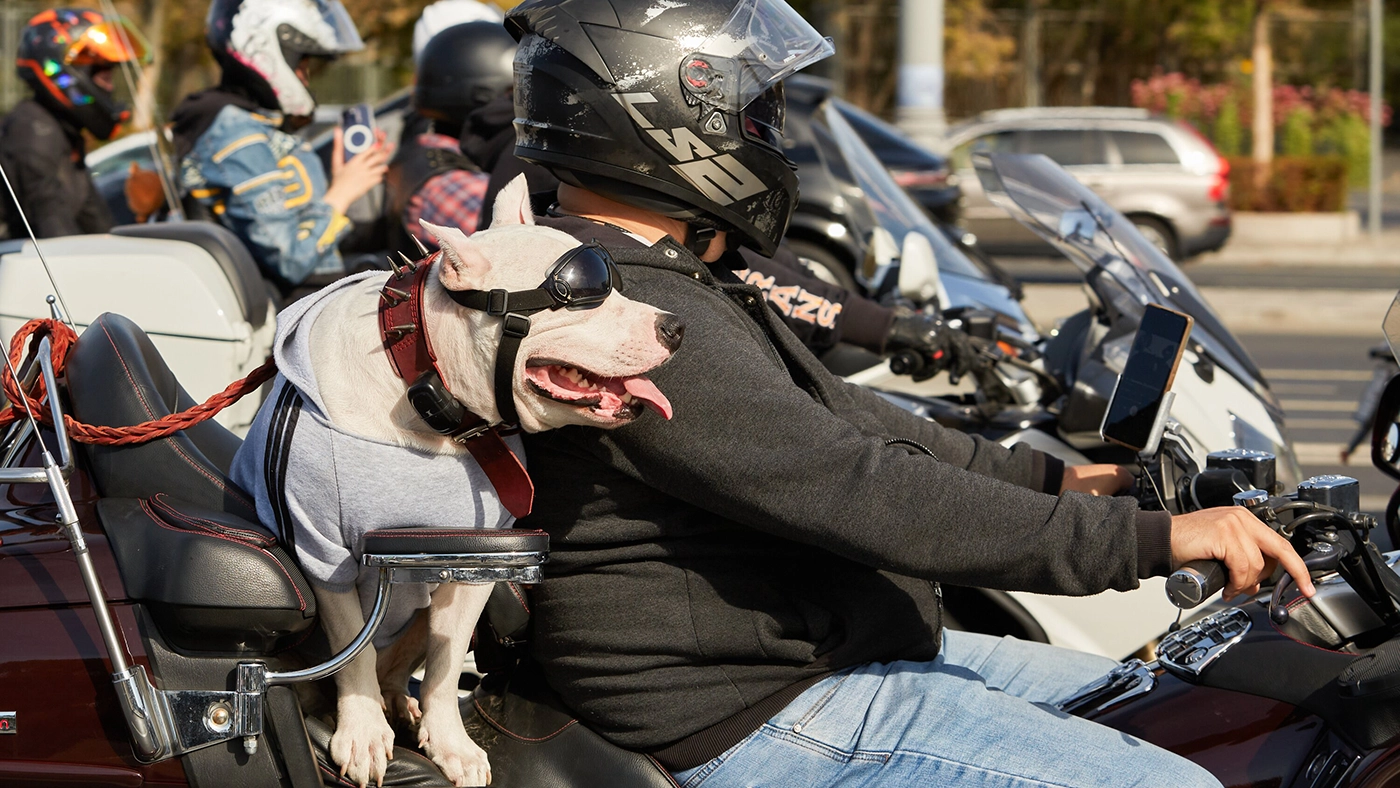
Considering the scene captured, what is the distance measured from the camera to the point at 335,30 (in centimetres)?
559

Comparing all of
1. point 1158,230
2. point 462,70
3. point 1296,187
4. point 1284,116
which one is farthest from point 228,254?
point 1284,116

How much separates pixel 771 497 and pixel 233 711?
765mm

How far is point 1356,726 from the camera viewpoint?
6.38 ft

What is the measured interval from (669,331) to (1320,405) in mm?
8226

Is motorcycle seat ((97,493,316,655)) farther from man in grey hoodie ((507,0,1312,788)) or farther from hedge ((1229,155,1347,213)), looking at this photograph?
hedge ((1229,155,1347,213))

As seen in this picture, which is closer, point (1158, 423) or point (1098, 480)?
point (1158, 423)

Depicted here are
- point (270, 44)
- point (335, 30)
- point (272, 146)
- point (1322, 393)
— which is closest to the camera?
point (272, 146)

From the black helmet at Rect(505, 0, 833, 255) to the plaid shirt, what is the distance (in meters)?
2.95

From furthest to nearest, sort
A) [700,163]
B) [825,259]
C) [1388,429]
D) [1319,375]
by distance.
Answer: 1. [1319,375]
2. [825,259]
3. [1388,429]
4. [700,163]

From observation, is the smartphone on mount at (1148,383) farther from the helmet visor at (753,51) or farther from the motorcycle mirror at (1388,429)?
the helmet visor at (753,51)

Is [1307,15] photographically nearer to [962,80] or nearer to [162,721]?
[962,80]

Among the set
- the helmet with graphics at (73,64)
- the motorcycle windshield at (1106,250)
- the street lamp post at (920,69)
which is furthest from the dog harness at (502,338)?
the street lamp post at (920,69)

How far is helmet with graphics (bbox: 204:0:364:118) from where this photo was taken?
5363mm

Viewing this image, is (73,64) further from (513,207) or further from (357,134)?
(513,207)
